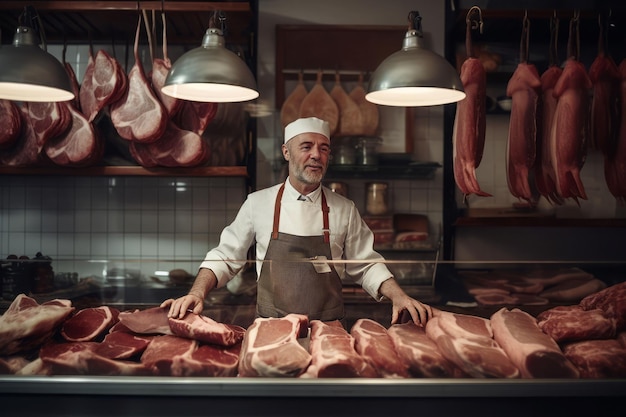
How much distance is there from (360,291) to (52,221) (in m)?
3.29

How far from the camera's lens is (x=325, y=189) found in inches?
124

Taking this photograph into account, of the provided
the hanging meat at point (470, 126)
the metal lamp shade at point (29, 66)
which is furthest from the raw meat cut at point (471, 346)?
the metal lamp shade at point (29, 66)

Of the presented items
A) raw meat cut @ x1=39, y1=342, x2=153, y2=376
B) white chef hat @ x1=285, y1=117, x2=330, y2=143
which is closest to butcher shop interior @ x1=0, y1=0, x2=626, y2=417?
raw meat cut @ x1=39, y1=342, x2=153, y2=376

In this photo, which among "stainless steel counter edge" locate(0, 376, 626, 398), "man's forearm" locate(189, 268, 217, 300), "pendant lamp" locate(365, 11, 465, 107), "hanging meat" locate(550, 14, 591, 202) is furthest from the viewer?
"hanging meat" locate(550, 14, 591, 202)

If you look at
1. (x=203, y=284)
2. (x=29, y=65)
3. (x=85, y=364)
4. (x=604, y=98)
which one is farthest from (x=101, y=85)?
(x=604, y=98)

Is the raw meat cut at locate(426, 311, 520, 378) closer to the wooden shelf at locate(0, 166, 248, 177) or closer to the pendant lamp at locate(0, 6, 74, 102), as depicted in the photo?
the pendant lamp at locate(0, 6, 74, 102)

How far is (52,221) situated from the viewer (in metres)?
4.32

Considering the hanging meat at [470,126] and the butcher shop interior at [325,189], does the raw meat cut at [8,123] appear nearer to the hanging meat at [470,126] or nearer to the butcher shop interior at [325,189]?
the butcher shop interior at [325,189]

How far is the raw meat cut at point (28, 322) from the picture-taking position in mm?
1693

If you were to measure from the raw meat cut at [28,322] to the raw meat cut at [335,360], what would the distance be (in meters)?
0.84

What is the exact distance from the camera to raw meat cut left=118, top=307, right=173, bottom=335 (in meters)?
1.78

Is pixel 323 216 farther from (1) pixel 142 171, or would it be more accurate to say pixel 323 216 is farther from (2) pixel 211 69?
(1) pixel 142 171

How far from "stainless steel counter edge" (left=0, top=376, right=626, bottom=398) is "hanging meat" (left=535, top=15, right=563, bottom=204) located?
80.7 inches

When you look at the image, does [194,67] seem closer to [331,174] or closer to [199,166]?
[199,166]
